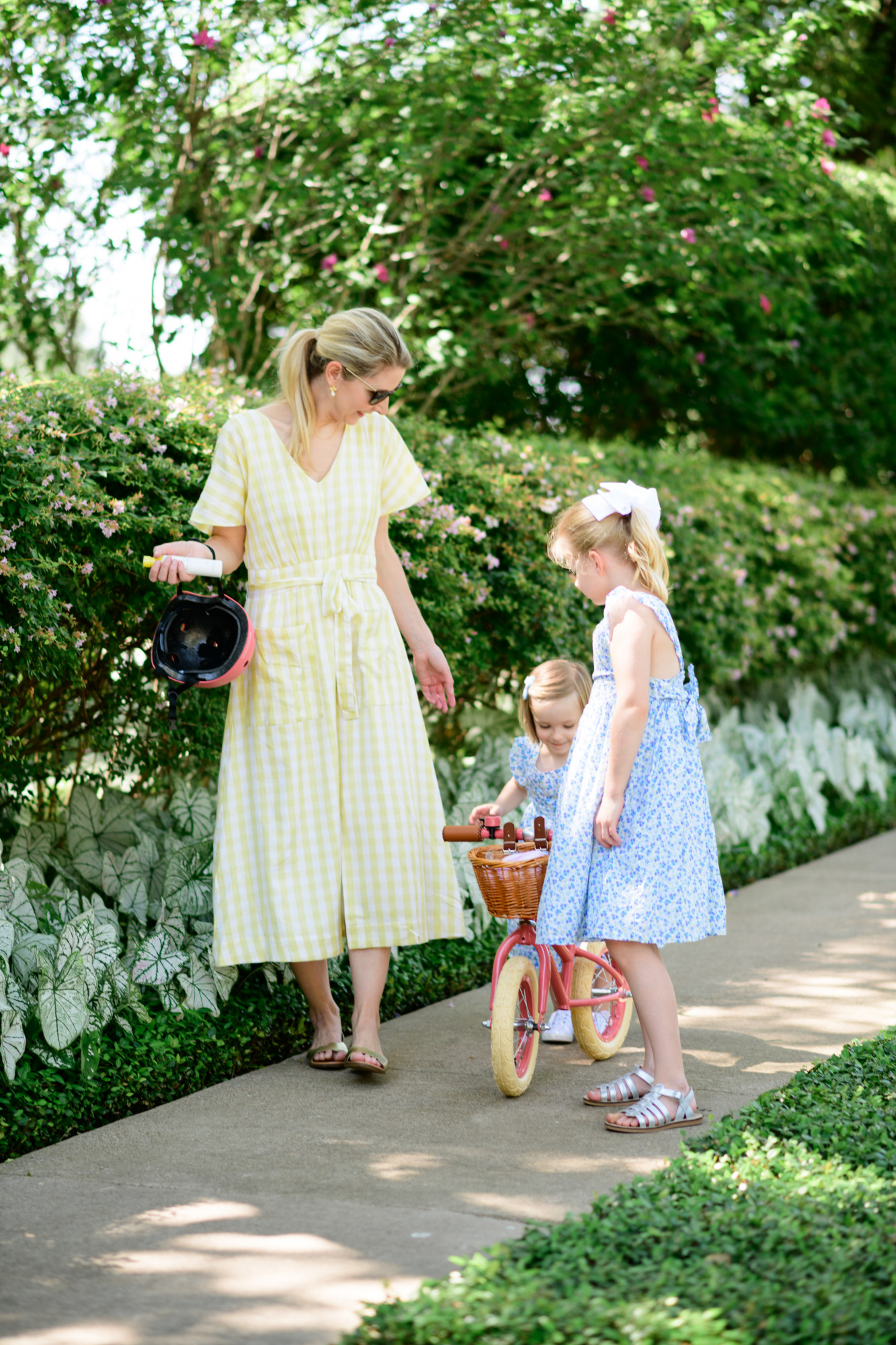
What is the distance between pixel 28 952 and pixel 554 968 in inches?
55.4

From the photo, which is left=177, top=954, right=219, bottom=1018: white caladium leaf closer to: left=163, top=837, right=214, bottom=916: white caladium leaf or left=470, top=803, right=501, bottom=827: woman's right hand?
left=163, top=837, right=214, bottom=916: white caladium leaf

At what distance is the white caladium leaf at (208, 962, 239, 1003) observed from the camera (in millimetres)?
3852

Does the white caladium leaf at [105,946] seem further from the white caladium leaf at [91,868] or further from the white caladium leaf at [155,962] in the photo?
the white caladium leaf at [91,868]

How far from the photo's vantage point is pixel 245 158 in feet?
22.4

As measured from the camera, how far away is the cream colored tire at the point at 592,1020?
12.1 ft

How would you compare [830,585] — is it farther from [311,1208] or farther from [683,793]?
[311,1208]

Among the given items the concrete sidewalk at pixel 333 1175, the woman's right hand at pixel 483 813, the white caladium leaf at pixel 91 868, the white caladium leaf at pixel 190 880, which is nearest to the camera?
the concrete sidewalk at pixel 333 1175

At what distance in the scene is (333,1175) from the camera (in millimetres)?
2908

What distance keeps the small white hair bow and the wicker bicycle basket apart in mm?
894

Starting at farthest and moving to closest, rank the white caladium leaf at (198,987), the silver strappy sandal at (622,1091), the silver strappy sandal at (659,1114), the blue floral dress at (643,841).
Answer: the white caladium leaf at (198,987) → the silver strappy sandal at (622,1091) → the blue floral dress at (643,841) → the silver strappy sandal at (659,1114)

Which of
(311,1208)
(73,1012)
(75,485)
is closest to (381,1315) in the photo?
(311,1208)

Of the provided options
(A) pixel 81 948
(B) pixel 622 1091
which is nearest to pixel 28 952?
(A) pixel 81 948

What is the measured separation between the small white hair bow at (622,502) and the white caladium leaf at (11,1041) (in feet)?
6.20

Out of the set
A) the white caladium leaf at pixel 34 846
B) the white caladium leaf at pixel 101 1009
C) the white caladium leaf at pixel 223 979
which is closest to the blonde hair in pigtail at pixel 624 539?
the white caladium leaf at pixel 223 979
